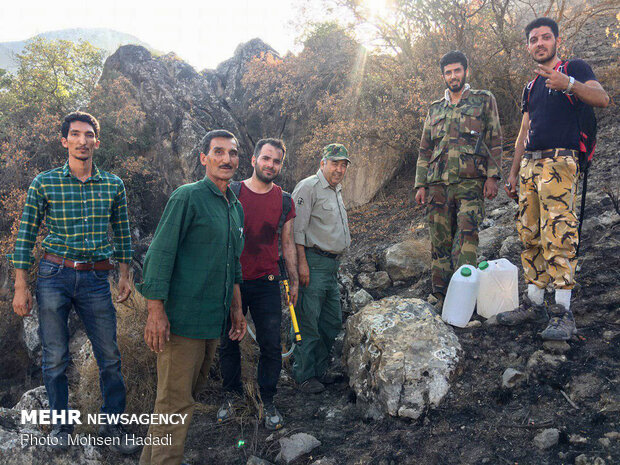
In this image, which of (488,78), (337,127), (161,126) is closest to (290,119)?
(337,127)

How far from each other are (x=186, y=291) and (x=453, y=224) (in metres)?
2.70

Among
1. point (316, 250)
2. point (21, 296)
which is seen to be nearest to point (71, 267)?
point (21, 296)

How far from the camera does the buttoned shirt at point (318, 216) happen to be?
3646 mm

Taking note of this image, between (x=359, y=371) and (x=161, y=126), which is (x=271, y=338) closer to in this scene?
(x=359, y=371)

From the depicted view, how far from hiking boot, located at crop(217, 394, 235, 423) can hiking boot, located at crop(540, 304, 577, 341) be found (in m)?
2.49

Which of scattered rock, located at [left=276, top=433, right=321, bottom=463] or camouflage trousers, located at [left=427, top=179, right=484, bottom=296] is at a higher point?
camouflage trousers, located at [left=427, top=179, right=484, bottom=296]

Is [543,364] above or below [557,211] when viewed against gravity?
below

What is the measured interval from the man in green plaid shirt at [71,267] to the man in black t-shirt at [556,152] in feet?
10.6

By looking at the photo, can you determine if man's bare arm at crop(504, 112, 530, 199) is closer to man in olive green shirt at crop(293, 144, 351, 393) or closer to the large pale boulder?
the large pale boulder

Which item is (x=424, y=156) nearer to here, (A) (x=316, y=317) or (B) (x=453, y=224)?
(B) (x=453, y=224)

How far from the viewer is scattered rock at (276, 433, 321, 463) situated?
2.69 meters

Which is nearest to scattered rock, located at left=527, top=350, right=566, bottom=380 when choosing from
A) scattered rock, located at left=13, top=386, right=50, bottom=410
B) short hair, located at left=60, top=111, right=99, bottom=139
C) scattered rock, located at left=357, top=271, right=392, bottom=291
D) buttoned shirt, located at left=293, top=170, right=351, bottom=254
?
buttoned shirt, located at left=293, top=170, right=351, bottom=254

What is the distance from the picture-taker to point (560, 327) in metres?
2.89

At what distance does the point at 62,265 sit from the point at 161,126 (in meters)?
9.07
